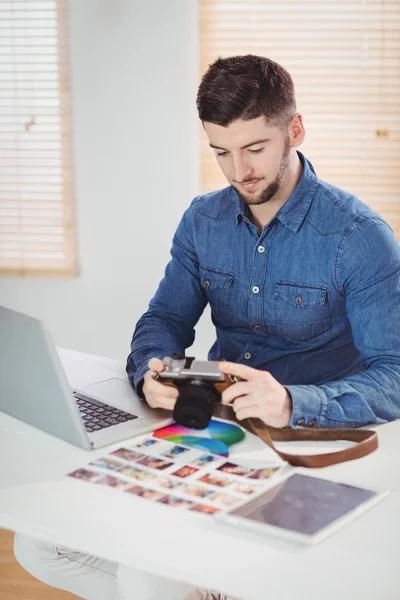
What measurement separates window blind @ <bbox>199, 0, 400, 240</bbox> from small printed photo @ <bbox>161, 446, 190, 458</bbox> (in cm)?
211

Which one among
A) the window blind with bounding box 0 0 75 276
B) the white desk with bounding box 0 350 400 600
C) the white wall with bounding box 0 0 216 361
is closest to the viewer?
the white desk with bounding box 0 350 400 600

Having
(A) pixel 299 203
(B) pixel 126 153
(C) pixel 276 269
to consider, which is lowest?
(C) pixel 276 269

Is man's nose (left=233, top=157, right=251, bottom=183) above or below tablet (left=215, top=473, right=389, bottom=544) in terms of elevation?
above

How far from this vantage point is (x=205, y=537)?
103 cm

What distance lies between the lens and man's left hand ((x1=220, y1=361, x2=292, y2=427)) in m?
1.33

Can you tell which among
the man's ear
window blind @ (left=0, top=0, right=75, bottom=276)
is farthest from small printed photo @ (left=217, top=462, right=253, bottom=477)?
window blind @ (left=0, top=0, right=75, bottom=276)

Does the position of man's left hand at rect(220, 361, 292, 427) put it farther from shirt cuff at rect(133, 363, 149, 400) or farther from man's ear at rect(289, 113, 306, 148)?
man's ear at rect(289, 113, 306, 148)

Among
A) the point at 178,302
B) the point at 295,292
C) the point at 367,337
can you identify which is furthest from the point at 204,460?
the point at 178,302

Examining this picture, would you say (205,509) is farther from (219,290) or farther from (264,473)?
(219,290)

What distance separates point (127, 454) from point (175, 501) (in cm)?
19

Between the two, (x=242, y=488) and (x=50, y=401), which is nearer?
(x=242, y=488)

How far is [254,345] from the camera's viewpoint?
185cm

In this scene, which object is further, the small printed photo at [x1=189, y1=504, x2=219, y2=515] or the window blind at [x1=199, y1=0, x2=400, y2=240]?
the window blind at [x1=199, y1=0, x2=400, y2=240]

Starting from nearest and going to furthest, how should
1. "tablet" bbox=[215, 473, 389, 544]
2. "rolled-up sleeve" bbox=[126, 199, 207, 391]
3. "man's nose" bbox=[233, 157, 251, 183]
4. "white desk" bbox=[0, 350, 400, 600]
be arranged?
"white desk" bbox=[0, 350, 400, 600]
"tablet" bbox=[215, 473, 389, 544]
"man's nose" bbox=[233, 157, 251, 183]
"rolled-up sleeve" bbox=[126, 199, 207, 391]
